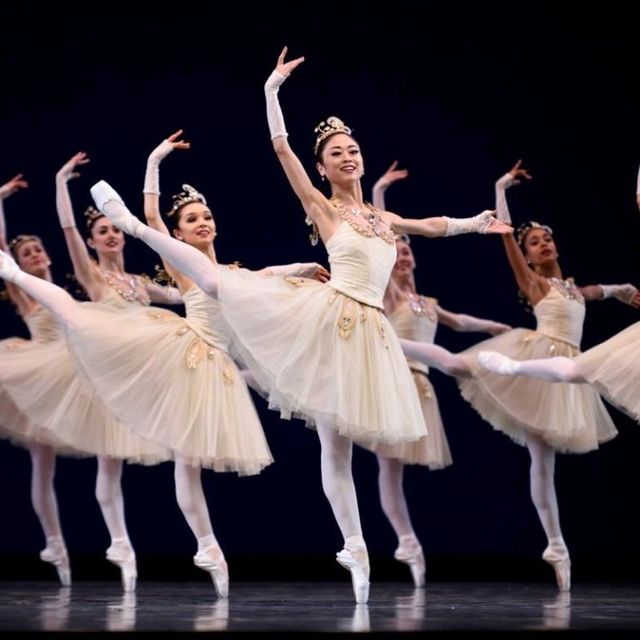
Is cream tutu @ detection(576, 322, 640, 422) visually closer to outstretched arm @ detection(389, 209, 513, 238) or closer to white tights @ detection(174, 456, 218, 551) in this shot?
outstretched arm @ detection(389, 209, 513, 238)

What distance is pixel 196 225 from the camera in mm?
4930

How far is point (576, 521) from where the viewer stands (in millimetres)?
6828

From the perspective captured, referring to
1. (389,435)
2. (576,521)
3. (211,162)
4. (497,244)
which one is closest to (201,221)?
(389,435)

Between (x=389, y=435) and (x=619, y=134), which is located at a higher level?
(x=619, y=134)

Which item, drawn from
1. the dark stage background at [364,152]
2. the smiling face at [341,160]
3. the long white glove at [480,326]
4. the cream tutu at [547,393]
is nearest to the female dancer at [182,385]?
the smiling face at [341,160]

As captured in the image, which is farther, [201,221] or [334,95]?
[334,95]

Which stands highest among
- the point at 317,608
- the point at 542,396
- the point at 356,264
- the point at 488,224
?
the point at 488,224

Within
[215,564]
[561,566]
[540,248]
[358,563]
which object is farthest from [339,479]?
[540,248]

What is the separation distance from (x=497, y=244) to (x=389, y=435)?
3.15m

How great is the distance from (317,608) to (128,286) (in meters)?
2.13

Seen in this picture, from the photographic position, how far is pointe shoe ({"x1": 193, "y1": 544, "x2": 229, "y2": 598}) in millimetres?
4547

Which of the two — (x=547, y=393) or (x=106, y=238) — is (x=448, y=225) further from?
(x=106, y=238)

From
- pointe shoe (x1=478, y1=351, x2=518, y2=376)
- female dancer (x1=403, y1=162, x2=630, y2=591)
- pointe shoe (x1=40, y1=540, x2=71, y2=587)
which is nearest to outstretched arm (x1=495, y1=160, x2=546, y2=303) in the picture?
female dancer (x1=403, y1=162, x2=630, y2=591)

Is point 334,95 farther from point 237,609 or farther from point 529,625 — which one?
point 529,625
